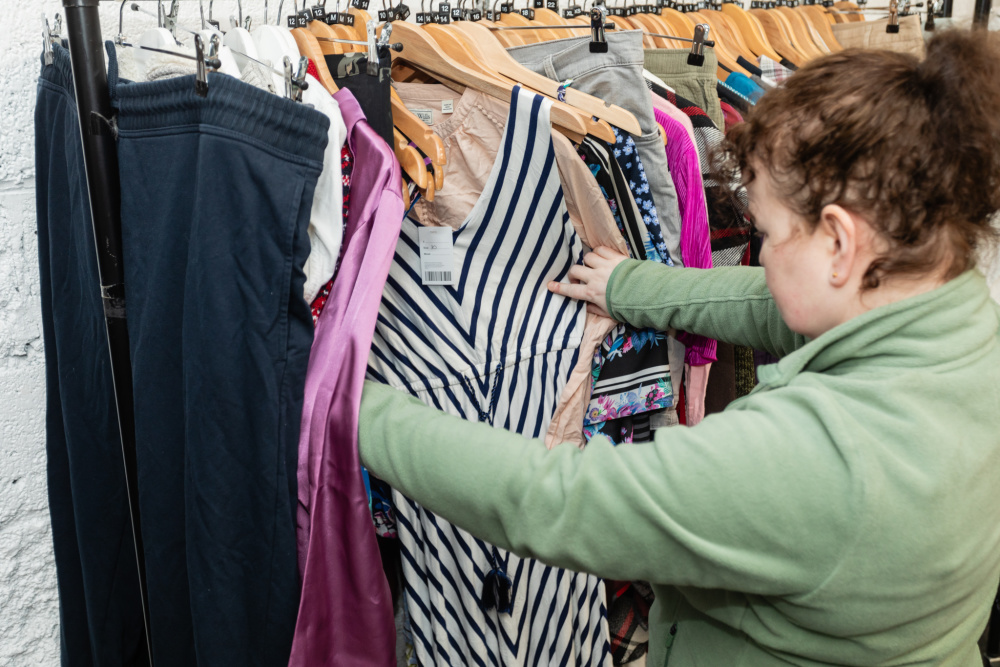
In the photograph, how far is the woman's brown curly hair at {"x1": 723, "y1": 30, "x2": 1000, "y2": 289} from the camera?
651 millimetres

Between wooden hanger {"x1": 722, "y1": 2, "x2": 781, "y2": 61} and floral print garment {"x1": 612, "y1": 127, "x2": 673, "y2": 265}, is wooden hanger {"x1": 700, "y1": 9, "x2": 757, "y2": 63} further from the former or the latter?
floral print garment {"x1": 612, "y1": 127, "x2": 673, "y2": 265}

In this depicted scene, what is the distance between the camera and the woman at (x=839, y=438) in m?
0.65

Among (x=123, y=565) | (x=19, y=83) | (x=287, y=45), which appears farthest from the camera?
(x=19, y=83)

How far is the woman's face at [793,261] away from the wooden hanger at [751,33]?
96 cm

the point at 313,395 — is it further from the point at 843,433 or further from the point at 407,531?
the point at 843,433

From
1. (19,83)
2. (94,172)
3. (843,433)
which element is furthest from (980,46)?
(19,83)

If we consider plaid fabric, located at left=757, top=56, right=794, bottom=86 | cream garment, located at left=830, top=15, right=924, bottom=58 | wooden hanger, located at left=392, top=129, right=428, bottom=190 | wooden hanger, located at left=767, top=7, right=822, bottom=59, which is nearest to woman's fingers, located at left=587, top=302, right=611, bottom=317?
wooden hanger, located at left=392, top=129, right=428, bottom=190

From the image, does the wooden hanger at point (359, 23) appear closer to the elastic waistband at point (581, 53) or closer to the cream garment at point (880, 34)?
the elastic waistband at point (581, 53)

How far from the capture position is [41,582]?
4.24ft

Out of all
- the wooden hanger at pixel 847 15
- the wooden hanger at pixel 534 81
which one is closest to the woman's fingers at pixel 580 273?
the wooden hanger at pixel 534 81

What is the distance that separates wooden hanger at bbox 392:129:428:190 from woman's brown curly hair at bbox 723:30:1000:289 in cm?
42

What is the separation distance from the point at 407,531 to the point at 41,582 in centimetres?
72

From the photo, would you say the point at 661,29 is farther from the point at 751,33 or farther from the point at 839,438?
the point at 839,438

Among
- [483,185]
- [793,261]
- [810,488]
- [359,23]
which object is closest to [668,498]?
[810,488]
